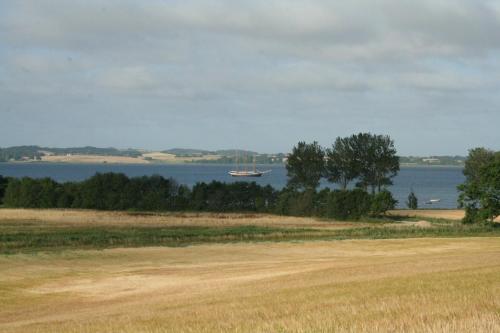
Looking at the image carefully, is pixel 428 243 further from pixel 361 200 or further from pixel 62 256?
pixel 361 200

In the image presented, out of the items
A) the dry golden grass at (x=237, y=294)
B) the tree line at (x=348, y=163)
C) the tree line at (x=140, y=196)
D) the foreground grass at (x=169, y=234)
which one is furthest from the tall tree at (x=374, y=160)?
the dry golden grass at (x=237, y=294)

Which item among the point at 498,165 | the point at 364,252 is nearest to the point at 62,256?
the point at 364,252

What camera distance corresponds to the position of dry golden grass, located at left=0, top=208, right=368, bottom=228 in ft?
250

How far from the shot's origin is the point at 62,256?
4366 centimetres

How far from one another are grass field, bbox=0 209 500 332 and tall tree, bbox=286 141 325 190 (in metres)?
42.5

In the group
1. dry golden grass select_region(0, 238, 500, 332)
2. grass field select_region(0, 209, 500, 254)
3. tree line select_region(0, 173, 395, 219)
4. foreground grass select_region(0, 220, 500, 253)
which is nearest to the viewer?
dry golden grass select_region(0, 238, 500, 332)

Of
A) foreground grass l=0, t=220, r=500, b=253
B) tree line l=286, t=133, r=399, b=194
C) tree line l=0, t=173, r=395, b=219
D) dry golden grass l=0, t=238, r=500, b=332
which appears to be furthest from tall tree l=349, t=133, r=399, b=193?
dry golden grass l=0, t=238, r=500, b=332

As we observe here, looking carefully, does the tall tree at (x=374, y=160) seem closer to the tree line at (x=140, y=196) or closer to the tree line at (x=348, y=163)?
the tree line at (x=348, y=163)

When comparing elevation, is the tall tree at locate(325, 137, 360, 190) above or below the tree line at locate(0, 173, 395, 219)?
above

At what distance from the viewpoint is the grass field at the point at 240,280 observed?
1327 centimetres

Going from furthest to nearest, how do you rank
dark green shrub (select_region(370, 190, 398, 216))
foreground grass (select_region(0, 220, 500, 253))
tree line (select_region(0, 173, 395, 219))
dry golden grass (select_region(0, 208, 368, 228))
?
tree line (select_region(0, 173, 395, 219)) < dark green shrub (select_region(370, 190, 398, 216)) < dry golden grass (select_region(0, 208, 368, 228)) < foreground grass (select_region(0, 220, 500, 253))

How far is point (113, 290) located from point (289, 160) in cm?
8686

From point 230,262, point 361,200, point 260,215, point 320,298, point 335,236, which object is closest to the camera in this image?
point 320,298

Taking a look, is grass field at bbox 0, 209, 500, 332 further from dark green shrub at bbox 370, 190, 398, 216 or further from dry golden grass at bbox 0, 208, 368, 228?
dark green shrub at bbox 370, 190, 398, 216
